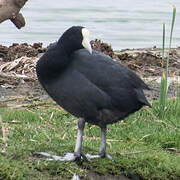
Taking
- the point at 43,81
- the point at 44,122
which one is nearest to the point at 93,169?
the point at 43,81

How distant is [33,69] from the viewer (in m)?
10.0

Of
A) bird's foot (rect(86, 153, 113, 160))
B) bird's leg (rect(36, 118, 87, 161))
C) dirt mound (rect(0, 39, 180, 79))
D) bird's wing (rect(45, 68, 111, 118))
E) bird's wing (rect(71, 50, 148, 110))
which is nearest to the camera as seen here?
bird's wing (rect(45, 68, 111, 118))

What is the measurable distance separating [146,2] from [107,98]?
21824 millimetres

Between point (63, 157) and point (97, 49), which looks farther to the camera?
point (97, 49)

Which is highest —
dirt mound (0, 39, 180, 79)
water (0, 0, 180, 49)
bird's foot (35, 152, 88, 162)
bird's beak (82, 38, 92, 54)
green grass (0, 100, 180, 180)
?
bird's beak (82, 38, 92, 54)

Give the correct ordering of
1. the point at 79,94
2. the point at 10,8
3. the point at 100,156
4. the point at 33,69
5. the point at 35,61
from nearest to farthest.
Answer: the point at 79,94 < the point at 100,156 < the point at 10,8 < the point at 33,69 < the point at 35,61

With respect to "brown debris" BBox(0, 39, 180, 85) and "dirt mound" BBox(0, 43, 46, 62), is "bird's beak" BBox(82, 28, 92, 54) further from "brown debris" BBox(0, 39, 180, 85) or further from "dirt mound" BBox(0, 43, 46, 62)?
"dirt mound" BBox(0, 43, 46, 62)

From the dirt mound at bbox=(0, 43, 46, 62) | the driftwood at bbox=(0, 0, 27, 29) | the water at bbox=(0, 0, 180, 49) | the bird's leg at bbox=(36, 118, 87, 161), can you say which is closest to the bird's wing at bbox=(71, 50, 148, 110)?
the bird's leg at bbox=(36, 118, 87, 161)

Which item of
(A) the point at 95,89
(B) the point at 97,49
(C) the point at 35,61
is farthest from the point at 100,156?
(B) the point at 97,49

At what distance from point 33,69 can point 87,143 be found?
149 inches

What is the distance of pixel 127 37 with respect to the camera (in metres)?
16.8

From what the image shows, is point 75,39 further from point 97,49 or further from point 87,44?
point 97,49

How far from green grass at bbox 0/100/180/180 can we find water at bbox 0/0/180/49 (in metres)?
7.71

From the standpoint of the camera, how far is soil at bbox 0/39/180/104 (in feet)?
29.7
